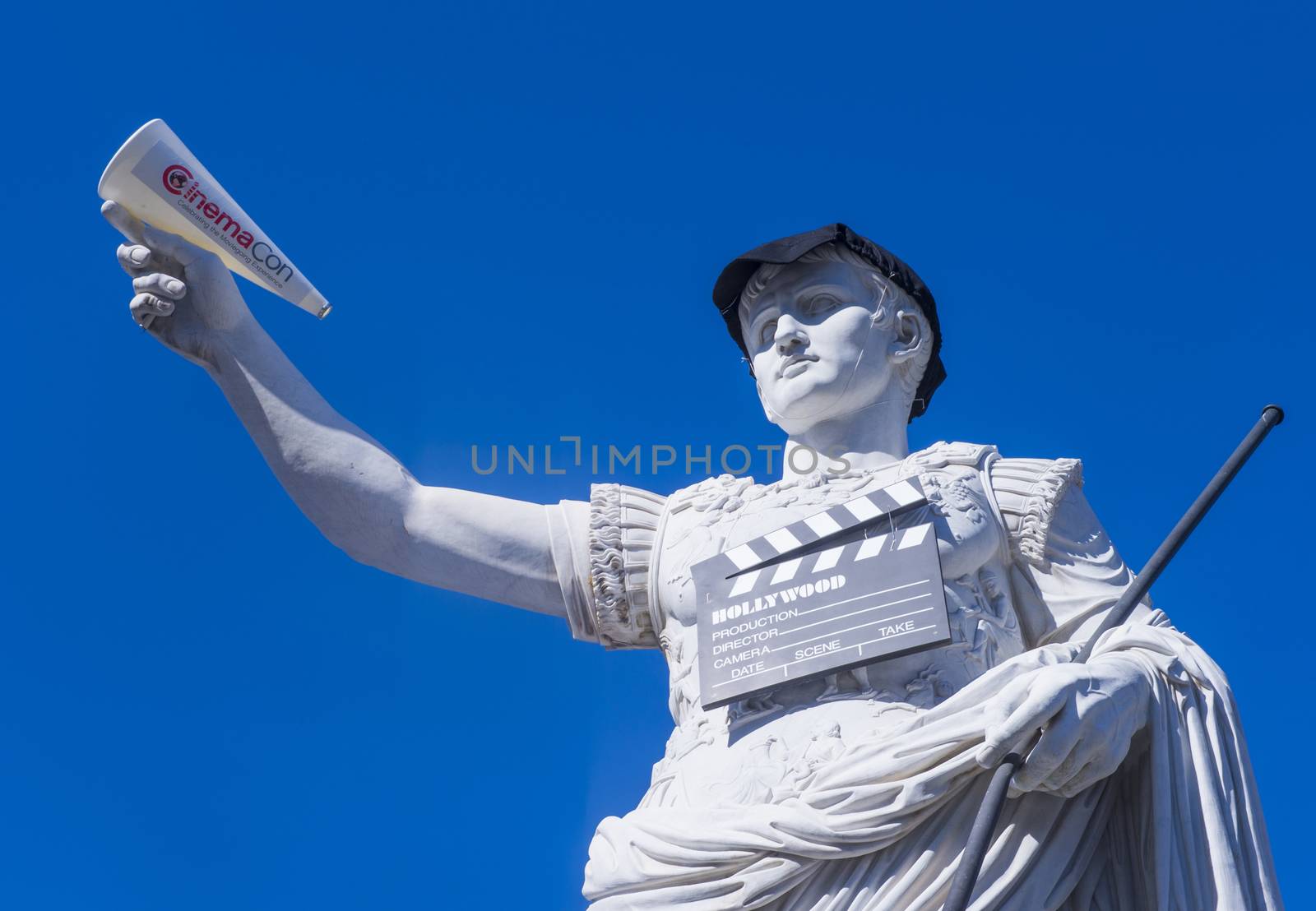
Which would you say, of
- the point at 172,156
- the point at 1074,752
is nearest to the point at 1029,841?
the point at 1074,752

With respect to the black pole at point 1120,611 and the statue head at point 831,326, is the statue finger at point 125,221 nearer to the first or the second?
the statue head at point 831,326

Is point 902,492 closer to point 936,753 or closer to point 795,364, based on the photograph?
point 795,364

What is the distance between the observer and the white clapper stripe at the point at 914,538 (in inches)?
349

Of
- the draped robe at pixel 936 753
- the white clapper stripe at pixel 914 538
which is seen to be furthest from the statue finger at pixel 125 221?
the white clapper stripe at pixel 914 538

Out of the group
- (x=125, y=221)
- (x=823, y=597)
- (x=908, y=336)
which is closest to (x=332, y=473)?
(x=125, y=221)

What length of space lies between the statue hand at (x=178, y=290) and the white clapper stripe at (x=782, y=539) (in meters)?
2.59

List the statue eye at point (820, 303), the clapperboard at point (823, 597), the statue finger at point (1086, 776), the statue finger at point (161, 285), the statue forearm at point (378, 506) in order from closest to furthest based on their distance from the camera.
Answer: the statue finger at point (1086, 776)
the clapperboard at point (823, 597)
the statue finger at point (161, 285)
the statue forearm at point (378, 506)
the statue eye at point (820, 303)

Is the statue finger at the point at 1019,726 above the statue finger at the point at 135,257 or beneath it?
beneath

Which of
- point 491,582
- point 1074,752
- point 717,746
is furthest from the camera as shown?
point 491,582

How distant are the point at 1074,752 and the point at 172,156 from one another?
463cm

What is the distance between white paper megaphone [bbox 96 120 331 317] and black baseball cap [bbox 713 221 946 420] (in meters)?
1.93

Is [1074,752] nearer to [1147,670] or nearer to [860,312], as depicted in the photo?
[1147,670]

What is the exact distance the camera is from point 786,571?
29.8ft

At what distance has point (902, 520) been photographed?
29.7 feet
